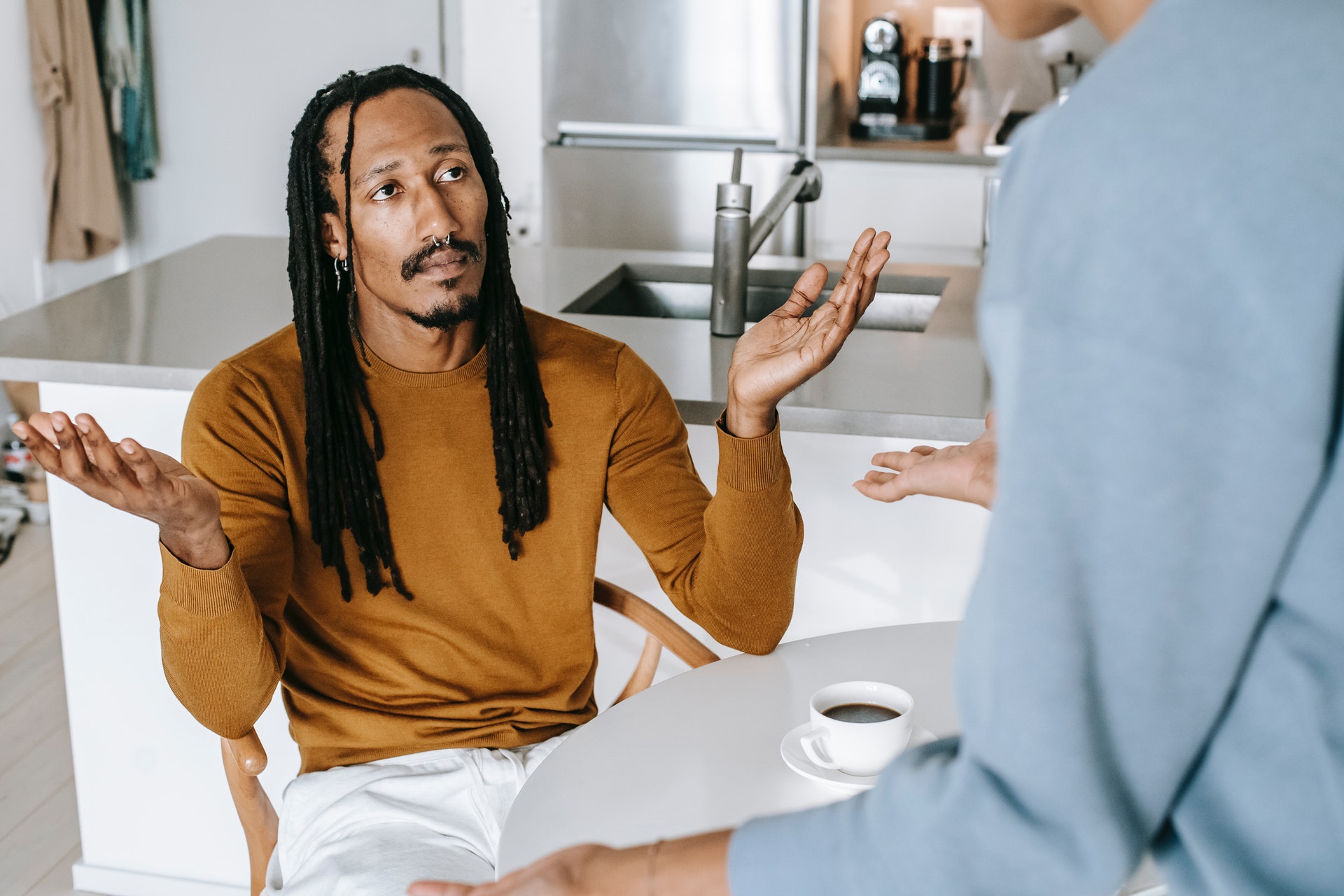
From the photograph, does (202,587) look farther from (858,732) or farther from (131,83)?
(131,83)

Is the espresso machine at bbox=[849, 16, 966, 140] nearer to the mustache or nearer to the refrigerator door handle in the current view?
the refrigerator door handle

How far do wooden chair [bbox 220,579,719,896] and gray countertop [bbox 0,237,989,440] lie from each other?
294 mm

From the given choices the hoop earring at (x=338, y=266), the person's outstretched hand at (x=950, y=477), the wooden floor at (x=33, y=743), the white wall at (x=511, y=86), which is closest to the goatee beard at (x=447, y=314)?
the hoop earring at (x=338, y=266)

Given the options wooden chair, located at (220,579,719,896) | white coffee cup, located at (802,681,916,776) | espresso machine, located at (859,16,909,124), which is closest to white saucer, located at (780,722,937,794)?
white coffee cup, located at (802,681,916,776)

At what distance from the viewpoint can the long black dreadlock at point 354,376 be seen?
138 cm

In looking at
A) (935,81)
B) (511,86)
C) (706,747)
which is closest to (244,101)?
(511,86)

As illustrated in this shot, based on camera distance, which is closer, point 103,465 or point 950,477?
point 950,477

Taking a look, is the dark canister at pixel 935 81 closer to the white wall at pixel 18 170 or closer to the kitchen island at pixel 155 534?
the kitchen island at pixel 155 534

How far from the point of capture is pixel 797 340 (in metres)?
1.26

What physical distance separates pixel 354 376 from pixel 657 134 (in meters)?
2.49

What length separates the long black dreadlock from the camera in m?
1.38

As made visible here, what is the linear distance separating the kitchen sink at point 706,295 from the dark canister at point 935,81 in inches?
75.5

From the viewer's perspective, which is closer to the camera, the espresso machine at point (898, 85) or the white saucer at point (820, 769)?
the white saucer at point (820, 769)

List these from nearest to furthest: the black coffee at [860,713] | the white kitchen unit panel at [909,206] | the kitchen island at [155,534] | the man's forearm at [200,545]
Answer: the black coffee at [860,713], the man's forearm at [200,545], the kitchen island at [155,534], the white kitchen unit panel at [909,206]
